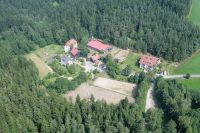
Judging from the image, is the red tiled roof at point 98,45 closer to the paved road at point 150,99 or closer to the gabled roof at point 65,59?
the gabled roof at point 65,59

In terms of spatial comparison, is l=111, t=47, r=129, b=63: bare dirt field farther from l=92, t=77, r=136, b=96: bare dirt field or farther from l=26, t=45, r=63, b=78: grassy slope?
l=26, t=45, r=63, b=78: grassy slope

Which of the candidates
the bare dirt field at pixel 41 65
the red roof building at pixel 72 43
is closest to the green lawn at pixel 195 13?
the red roof building at pixel 72 43

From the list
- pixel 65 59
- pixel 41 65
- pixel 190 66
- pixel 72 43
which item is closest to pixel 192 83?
pixel 190 66

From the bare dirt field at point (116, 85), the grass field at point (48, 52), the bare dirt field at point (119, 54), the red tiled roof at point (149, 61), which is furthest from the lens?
the grass field at point (48, 52)

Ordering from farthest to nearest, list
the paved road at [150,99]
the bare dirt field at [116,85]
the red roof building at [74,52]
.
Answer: the red roof building at [74,52] → the bare dirt field at [116,85] → the paved road at [150,99]

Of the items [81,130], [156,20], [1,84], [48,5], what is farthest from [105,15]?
[81,130]

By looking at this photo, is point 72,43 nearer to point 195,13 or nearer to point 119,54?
point 119,54
